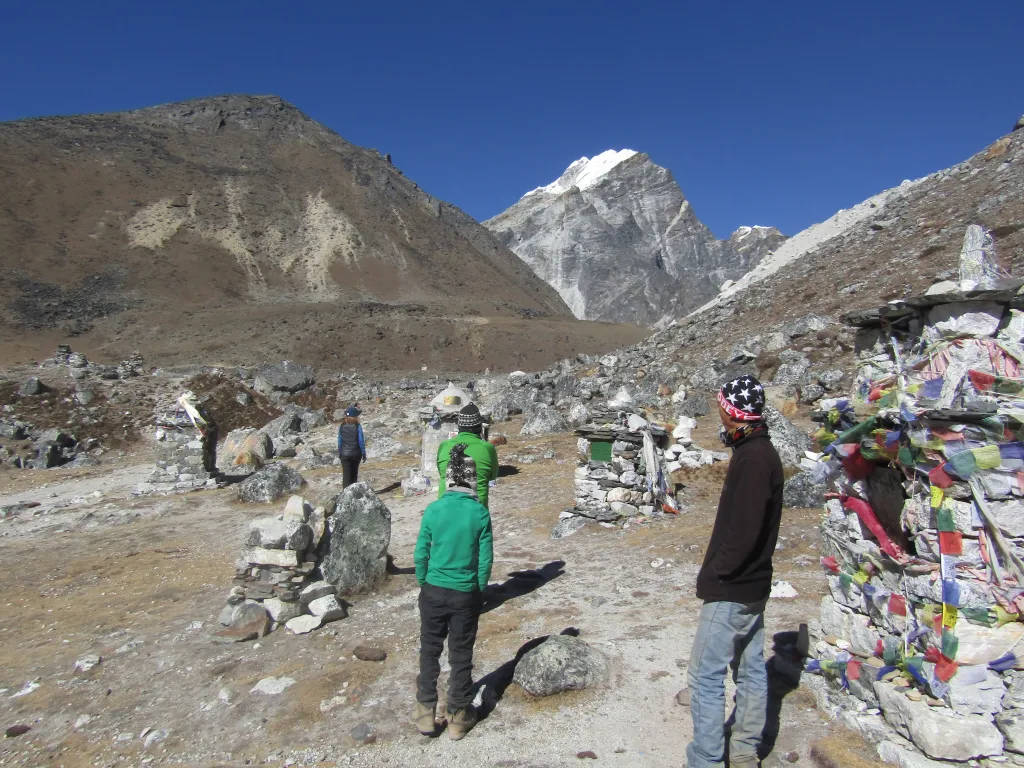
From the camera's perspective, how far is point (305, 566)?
6.39 metres

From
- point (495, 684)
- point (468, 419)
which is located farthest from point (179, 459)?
point (495, 684)

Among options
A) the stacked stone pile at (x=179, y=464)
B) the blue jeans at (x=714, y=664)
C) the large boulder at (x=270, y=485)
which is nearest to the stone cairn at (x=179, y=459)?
the stacked stone pile at (x=179, y=464)

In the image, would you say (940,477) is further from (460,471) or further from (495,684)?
(495,684)

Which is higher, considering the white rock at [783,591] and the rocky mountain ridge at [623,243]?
the rocky mountain ridge at [623,243]

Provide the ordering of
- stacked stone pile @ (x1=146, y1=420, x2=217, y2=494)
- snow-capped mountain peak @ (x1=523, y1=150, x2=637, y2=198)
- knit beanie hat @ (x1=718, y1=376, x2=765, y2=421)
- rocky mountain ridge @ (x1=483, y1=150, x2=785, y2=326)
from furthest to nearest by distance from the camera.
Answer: snow-capped mountain peak @ (x1=523, y1=150, x2=637, y2=198) → rocky mountain ridge @ (x1=483, y1=150, x2=785, y2=326) → stacked stone pile @ (x1=146, y1=420, x2=217, y2=494) → knit beanie hat @ (x1=718, y1=376, x2=765, y2=421)

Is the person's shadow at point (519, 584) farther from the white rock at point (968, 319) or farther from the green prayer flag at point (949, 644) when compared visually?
the white rock at point (968, 319)

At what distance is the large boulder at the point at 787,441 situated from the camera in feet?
33.8

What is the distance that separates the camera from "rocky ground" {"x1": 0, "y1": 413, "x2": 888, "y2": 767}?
12.9 ft

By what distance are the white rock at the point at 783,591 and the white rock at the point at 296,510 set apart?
15.2 ft

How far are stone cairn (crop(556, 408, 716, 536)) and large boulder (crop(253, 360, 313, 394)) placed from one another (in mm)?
20716

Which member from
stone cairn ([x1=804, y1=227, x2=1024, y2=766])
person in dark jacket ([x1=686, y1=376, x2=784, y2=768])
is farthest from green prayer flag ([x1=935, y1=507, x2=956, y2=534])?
person in dark jacket ([x1=686, y1=376, x2=784, y2=768])

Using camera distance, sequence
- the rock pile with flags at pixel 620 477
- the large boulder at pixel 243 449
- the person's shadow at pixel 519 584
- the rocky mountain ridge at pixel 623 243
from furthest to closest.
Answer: the rocky mountain ridge at pixel 623 243
the large boulder at pixel 243 449
the rock pile with flags at pixel 620 477
the person's shadow at pixel 519 584

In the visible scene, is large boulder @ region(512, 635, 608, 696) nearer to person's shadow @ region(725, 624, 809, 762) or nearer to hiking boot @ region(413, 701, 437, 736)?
hiking boot @ region(413, 701, 437, 736)

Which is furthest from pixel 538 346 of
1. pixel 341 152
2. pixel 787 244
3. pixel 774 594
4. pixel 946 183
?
pixel 341 152
